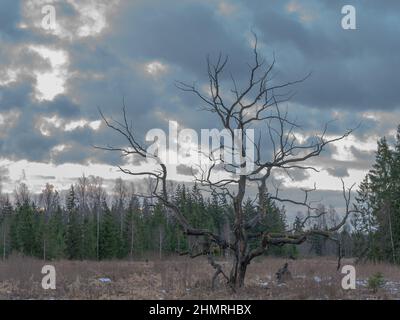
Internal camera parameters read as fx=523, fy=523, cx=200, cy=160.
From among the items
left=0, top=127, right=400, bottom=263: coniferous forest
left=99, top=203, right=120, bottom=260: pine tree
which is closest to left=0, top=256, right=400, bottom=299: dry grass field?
left=0, top=127, right=400, bottom=263: coniferous forest

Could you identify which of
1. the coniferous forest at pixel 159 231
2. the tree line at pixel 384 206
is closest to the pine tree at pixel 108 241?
the coniferous forest at pixel 159 231

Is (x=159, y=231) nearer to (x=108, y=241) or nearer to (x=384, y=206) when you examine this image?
(x=108, y=241)

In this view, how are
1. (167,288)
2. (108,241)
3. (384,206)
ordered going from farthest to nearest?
1. (108,241)
2. (384,206)
3. (167,288)

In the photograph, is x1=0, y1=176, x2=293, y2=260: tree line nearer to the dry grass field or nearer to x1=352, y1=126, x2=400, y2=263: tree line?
x1=352, y1=126, x2=400, y2=263: tree line

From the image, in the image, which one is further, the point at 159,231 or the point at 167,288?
the point at 159,231

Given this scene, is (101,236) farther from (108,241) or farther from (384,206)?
(384,206)

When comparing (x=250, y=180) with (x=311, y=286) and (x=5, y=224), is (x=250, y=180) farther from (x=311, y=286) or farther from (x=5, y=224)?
(x=5, y=224)

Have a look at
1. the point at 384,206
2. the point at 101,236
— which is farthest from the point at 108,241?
the point at 384,206

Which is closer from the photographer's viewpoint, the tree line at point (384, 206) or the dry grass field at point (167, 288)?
the dry grass field at point (167, 288)

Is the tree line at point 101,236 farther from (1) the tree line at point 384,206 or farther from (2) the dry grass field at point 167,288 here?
(2) the dry grass field at point 167,288

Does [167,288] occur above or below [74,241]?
above

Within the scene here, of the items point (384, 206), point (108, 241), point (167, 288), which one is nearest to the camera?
point (167, 288)

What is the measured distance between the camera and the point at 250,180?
16219 millimetres

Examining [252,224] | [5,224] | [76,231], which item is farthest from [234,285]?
[5,224]
